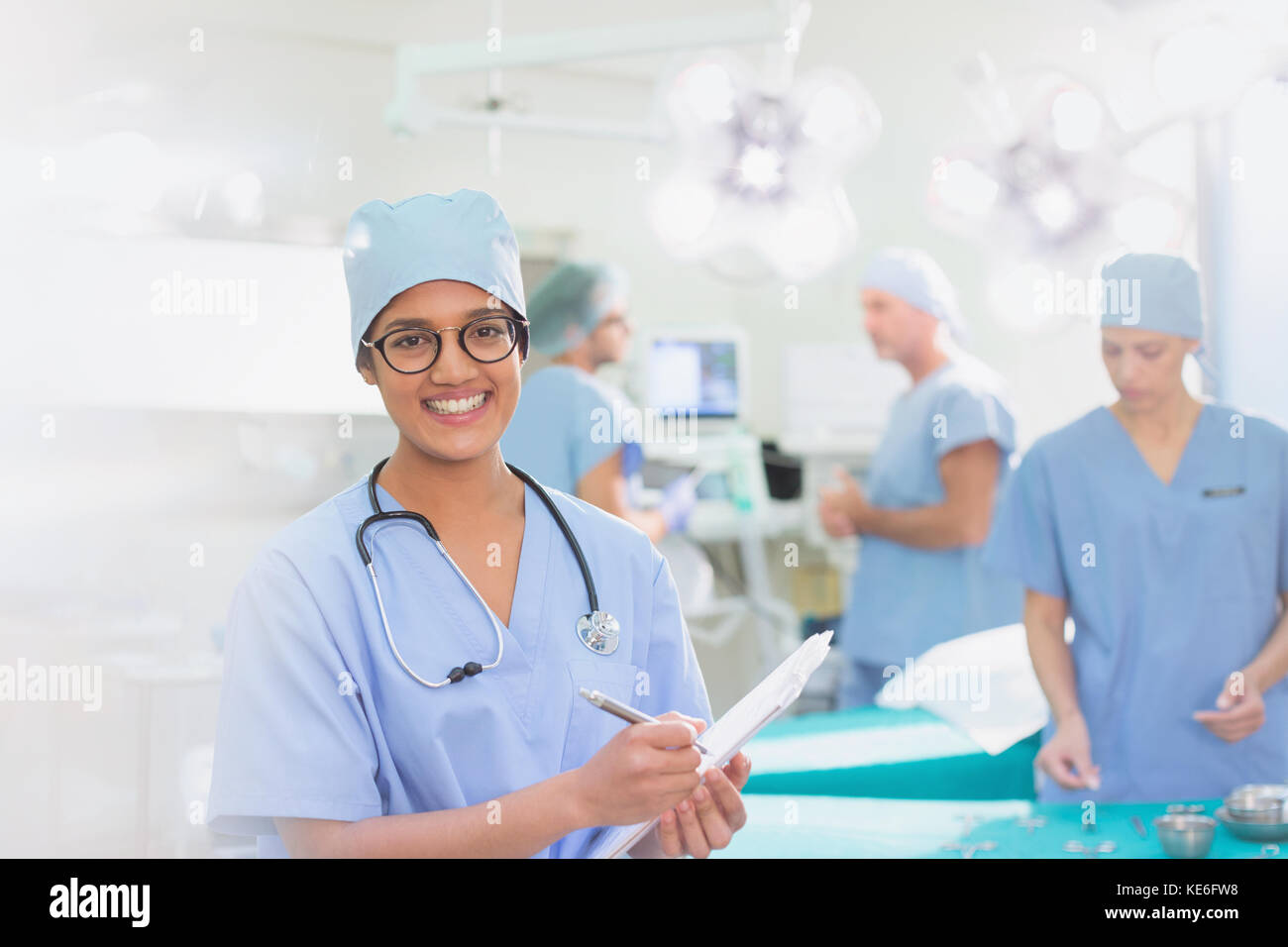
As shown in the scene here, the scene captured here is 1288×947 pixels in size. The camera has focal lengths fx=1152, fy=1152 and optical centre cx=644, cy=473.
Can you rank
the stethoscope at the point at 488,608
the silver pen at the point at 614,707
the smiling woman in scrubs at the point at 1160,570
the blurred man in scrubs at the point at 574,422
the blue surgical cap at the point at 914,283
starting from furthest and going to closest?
the blue surgical cap at the point at 914,283 < the blurred man in scrubs at the point at 574,422 < the smiling woman in scrubs at the point at 1160,570 < the stethoscope at the point at 488,608 < the silver pen at the point at 614,707

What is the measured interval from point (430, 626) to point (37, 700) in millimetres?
1480

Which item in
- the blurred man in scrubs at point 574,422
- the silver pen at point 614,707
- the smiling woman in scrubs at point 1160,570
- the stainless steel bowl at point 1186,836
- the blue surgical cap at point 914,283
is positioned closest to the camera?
the silver pen at point 614,707

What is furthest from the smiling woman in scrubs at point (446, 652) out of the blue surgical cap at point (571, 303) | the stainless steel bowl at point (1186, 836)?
the blue surgical cap at point (571, 303)

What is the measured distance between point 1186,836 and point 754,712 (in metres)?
0.65

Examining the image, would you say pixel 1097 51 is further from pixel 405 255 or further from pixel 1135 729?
pixel 405 255

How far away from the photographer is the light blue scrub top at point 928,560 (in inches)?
87.7

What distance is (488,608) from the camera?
886 millimetres

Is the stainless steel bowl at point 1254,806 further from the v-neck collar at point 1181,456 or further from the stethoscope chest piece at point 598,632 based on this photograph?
the stethoscope chest piece at point 598,632

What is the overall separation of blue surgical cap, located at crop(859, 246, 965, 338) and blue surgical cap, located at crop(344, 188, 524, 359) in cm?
166

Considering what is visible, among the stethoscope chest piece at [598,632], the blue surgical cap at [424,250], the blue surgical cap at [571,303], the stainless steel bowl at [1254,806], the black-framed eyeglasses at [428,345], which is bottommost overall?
the stainless steel bowl at [1254,806]

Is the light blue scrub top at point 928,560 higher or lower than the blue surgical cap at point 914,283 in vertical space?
lower

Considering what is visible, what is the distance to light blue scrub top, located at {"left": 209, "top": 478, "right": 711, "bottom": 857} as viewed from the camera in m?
0.80

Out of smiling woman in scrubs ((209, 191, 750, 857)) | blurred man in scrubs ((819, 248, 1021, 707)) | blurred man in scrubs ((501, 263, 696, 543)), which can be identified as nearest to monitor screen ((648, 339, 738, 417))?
blurred man in scrubs ((819, 248, 1021, 707))

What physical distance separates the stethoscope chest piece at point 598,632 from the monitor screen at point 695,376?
3.09m
